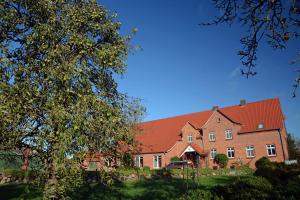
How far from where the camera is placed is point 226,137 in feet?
151

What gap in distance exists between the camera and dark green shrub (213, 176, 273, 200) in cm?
866

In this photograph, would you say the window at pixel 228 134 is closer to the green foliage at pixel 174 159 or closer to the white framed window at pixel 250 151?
the white framed window at pixel 250 151

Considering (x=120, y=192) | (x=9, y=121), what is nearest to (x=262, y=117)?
(x=120, y=192)

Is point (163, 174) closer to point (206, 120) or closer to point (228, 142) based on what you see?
point (228, 142)

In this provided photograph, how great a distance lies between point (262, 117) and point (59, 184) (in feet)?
134

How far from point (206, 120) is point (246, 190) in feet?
139

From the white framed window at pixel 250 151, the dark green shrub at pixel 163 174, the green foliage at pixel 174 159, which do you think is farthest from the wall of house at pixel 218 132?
the dark green shrub at pixel 163 174

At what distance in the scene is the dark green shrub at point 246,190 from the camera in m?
8.66

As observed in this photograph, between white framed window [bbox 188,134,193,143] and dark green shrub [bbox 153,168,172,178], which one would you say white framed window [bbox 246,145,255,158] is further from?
dark green shrub [bbox 153,168,172,178]

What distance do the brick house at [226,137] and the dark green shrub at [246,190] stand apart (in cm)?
3050

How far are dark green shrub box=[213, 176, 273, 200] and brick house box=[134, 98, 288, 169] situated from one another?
100 ft

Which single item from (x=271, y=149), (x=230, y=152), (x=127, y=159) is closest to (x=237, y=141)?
(x=230, y=152)

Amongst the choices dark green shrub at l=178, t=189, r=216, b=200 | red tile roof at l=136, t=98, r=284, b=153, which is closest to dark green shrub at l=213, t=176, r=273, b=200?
dark green shrub at l=178, t=189, r=216, b=200

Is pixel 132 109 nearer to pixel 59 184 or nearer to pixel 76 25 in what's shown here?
pixel 76 25
